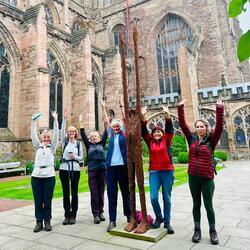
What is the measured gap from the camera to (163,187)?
3738 mm

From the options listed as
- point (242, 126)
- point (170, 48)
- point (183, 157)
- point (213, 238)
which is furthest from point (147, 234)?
point (170, 48)

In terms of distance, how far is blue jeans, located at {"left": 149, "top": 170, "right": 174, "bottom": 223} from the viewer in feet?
12.0

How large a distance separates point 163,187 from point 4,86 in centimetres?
1451

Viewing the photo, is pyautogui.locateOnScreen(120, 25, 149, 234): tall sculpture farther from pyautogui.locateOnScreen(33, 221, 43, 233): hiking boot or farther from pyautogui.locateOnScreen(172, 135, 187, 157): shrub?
pyautogui.locateOnScreen(172, 135, 187, 157): shrub

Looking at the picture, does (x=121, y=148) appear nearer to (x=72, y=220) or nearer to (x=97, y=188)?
(x=97, y=188)

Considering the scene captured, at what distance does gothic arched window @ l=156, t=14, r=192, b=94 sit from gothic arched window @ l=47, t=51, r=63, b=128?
11090 millimetres

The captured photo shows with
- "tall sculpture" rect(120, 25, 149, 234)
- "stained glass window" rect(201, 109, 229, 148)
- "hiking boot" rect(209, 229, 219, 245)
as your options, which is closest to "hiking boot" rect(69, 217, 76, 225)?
"tall sculpture" rect(120, 25, 149, 234)

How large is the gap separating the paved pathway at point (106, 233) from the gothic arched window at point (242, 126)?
12.7 m

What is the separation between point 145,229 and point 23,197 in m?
4.55

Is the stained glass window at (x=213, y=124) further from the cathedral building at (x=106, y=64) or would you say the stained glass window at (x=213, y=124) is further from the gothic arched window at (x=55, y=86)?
the gothic arched window at (x=55, y=86)

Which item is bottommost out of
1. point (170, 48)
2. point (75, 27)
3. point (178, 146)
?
point (178, 146)

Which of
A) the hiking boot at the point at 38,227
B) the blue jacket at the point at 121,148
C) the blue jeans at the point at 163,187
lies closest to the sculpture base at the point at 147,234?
the blue jeans at the point at 163,187

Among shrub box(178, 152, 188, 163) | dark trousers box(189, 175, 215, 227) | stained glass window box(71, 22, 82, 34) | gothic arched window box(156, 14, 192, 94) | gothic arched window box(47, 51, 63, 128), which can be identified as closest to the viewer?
Answer: dark trousers box(189, 175, 215, 227)

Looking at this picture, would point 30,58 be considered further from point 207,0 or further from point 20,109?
point 207,0
